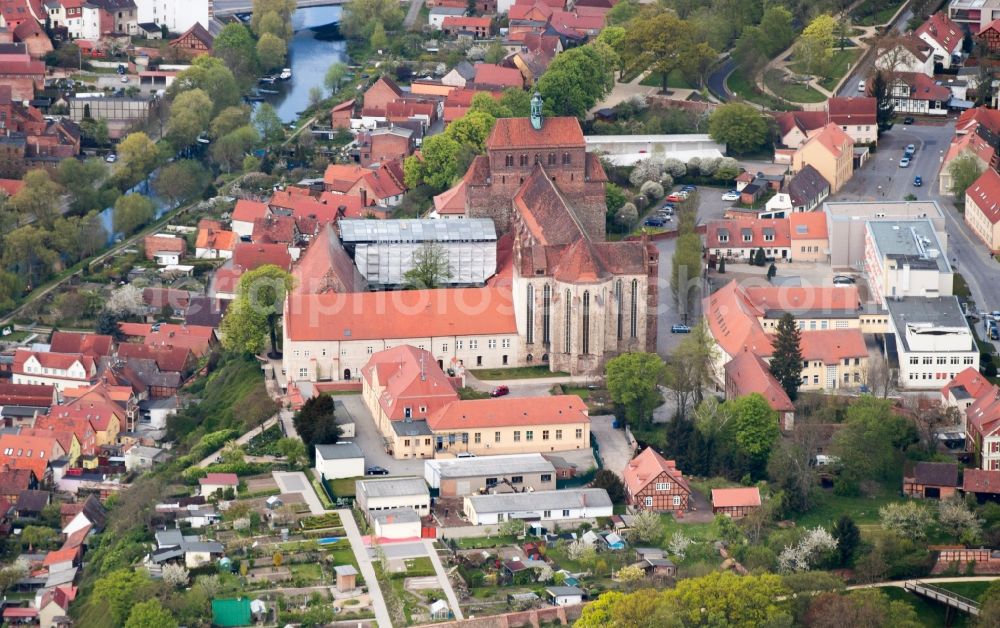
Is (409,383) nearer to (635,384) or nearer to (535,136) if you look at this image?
(635,384)

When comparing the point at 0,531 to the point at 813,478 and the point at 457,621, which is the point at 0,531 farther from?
the point at 813,478

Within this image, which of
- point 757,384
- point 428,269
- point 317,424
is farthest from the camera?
point 428,269

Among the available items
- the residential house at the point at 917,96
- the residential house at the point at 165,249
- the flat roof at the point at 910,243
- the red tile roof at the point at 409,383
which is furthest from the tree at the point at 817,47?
the red tile roof at the point at 409,383

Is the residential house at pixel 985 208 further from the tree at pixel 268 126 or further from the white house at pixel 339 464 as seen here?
the tree at pixel 268 126

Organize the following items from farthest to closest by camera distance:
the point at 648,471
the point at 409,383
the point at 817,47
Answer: the point at 817,47 < the point at 409,383 < the point at 648,471

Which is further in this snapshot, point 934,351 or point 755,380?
point 934,351

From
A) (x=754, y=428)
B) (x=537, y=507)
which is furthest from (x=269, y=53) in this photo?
(x=537, y=507)

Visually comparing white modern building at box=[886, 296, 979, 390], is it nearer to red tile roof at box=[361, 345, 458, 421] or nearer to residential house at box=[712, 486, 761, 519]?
residential house at box=[712, 486, 761, 519]
